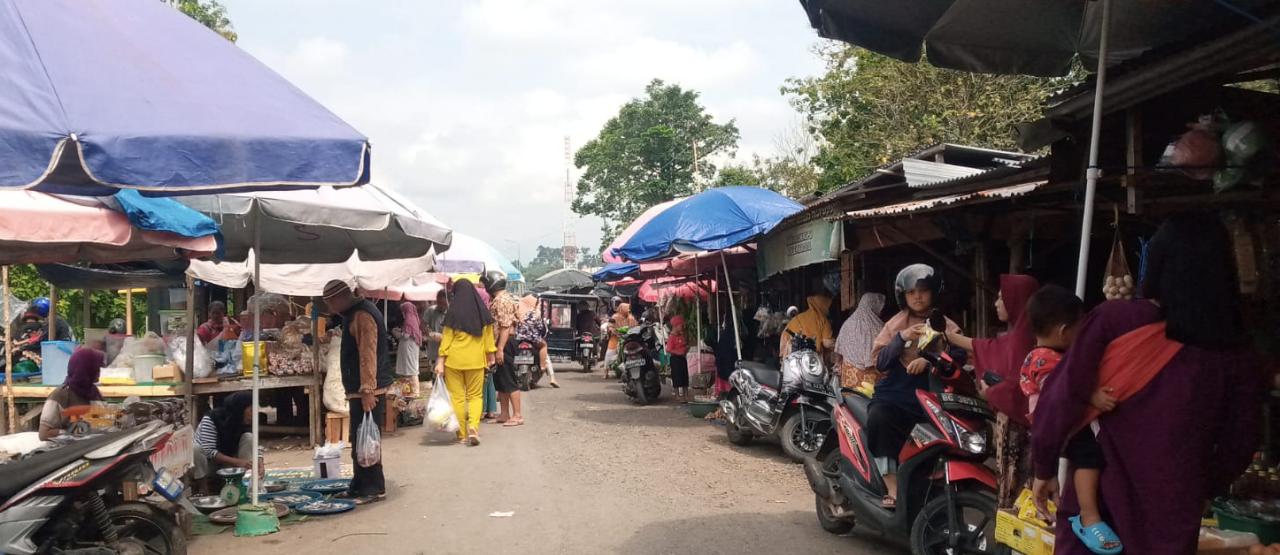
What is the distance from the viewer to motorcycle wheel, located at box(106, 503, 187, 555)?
5262mm

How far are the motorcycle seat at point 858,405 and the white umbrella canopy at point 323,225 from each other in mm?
3808

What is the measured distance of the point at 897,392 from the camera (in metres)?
5.47

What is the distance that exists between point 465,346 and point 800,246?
158 inches

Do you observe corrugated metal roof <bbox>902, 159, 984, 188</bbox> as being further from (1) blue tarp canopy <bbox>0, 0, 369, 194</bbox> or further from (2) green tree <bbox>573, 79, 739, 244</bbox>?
(2) green tree <bbox>573, 79, 739, 244</bbox>

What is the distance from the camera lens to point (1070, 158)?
456cm

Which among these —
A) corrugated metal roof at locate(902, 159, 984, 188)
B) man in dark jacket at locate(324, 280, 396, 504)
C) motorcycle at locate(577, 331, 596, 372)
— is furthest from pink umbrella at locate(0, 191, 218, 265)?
motorcycle at locate(577, 331, 596, 372)

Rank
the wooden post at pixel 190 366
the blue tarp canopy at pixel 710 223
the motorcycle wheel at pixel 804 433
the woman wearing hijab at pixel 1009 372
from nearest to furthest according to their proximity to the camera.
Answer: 1. the woman wearing hijab at pixel 1009 372
2. the wooden post at pixel 190 366
3. the motorcycle wheel at pixel 804 433
4. the blue tarp canopy at pixel 710 223

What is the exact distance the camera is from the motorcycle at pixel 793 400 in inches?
363

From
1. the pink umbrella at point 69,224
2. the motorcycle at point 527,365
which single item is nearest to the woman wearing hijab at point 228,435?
the pink umbrella at point 69,224

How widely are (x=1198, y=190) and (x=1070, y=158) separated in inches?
25.9

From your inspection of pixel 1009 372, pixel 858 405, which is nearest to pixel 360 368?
pixel 858 405

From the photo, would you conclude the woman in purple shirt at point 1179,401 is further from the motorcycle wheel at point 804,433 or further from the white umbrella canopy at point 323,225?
the motorcycle wheel at point 804,433

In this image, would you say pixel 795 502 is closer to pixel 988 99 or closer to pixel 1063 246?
pixel 1063 246

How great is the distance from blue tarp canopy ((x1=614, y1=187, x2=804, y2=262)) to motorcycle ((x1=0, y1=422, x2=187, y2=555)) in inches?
270
